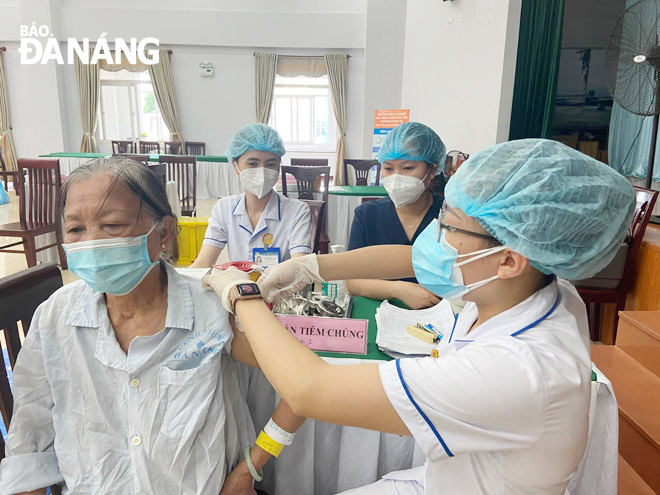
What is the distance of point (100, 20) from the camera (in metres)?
8.30

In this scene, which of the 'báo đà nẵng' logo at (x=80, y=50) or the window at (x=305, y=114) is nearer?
the 'báo đà nẵng' logo at (x=80, y=50)

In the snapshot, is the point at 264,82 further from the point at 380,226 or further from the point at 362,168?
the point at 380,226

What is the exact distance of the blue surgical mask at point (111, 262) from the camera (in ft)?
3.18

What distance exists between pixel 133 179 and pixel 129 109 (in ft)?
31.5

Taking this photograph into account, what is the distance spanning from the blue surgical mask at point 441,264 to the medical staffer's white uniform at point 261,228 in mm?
1285

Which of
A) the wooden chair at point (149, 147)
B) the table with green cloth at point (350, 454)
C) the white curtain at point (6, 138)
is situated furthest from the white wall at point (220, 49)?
the table with green cloth at point (350, 454)

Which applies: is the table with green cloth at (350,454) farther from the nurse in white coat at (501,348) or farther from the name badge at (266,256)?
the name badge at (266,256)

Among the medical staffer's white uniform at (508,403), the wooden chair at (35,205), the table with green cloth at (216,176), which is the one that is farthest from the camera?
the table with green cloth at (216,176)

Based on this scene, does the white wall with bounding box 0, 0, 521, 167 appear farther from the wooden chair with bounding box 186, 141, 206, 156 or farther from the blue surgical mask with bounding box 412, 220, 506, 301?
the blue surgical mask with bounding box 412, 220, 506, 301

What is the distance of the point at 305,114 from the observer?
31.8ft

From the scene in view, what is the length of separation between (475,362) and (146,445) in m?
0.73

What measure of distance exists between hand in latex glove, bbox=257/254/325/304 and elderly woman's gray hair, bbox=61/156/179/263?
0.99 ft

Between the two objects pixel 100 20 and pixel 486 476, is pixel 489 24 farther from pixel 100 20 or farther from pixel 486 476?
pixel 100 20

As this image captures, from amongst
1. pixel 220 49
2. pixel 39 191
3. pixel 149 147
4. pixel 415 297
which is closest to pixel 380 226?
pixel 415 297
